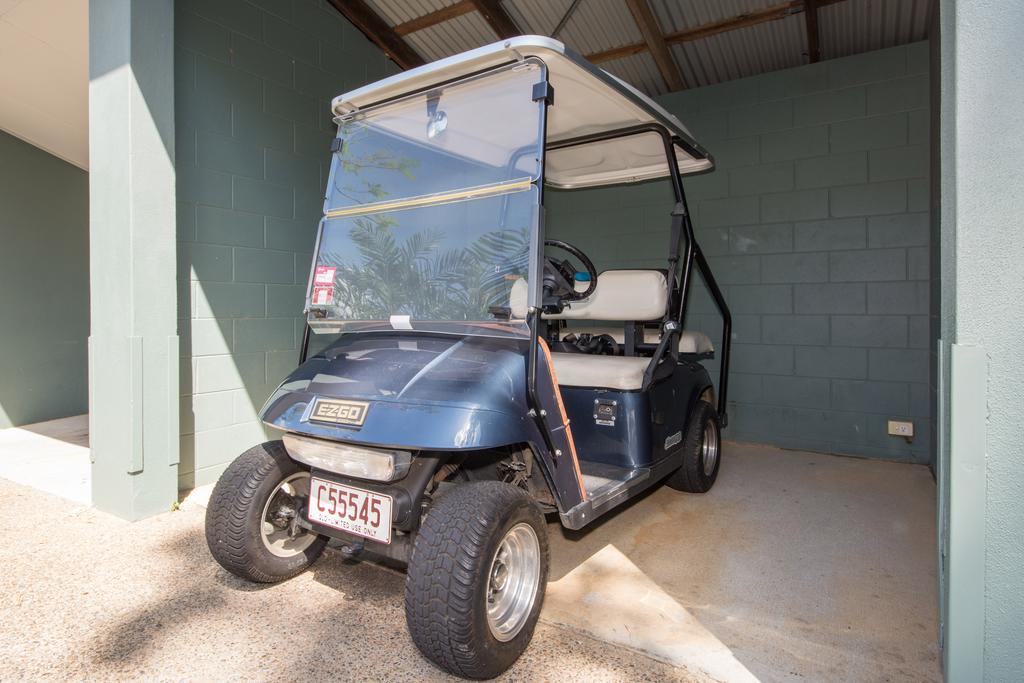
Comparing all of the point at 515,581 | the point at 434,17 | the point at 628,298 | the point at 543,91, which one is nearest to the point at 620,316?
the point at 628,298

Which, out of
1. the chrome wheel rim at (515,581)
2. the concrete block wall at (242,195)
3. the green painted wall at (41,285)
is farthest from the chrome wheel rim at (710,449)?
the green painted wall at (41,285)

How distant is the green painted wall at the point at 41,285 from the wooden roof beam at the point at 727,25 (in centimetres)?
526

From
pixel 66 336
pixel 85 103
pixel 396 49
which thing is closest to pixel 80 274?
pixel 66 336

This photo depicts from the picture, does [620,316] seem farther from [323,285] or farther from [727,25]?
[727,25]

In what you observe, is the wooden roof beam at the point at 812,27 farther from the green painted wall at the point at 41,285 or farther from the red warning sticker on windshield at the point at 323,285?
the green painted wall at the point at 41,285

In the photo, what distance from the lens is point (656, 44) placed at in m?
4.81

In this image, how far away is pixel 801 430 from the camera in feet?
16.5

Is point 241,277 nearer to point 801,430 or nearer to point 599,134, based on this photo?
point 599,134

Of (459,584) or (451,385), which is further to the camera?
(451,385)

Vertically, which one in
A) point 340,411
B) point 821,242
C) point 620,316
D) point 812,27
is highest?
point 812,27

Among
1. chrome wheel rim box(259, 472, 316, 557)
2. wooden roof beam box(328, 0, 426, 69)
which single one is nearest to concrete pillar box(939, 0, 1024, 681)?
chrome wheel rim box(259, 472, 316, 557)

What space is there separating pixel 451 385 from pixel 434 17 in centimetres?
403

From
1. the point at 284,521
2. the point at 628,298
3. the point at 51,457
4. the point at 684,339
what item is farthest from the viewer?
the point at 51,457

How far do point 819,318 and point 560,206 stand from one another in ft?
8.75
